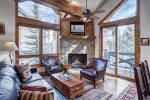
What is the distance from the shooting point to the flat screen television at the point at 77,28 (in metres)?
6.68

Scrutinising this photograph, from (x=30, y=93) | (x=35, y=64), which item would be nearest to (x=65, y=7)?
(x=35, y=64)

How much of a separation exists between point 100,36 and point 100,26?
482mm

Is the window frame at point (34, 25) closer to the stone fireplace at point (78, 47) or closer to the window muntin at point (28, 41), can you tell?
the window muntin at point (28, 41)

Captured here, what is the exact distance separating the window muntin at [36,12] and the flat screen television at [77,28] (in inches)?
32.1

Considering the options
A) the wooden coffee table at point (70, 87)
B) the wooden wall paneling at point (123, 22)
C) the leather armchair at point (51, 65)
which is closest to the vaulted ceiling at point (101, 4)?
the wooden wall paneling at point (123, 22)

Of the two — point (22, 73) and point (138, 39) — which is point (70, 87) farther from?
point (138, 39)

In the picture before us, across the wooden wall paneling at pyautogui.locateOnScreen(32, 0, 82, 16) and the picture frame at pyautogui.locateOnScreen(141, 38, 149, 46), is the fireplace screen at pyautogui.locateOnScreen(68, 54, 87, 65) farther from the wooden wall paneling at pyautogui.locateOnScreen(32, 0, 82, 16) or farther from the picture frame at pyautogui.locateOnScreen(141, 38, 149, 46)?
the picture frame at pyautogui.locateOnScreen(141, 38, 149, 46)

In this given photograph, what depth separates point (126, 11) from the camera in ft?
17.4

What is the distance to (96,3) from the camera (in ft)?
19.7

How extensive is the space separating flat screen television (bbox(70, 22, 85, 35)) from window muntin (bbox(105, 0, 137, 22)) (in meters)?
1.56

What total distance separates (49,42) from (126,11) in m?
3.68

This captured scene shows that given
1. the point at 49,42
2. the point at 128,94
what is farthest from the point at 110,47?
the point at 49,42

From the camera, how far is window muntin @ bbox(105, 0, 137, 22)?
16.5 feet

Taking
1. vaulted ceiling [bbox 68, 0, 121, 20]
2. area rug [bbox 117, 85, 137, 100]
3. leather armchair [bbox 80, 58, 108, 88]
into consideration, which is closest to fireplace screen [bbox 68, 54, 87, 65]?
leather armchair [bbox 80, 58, 108, 88]
